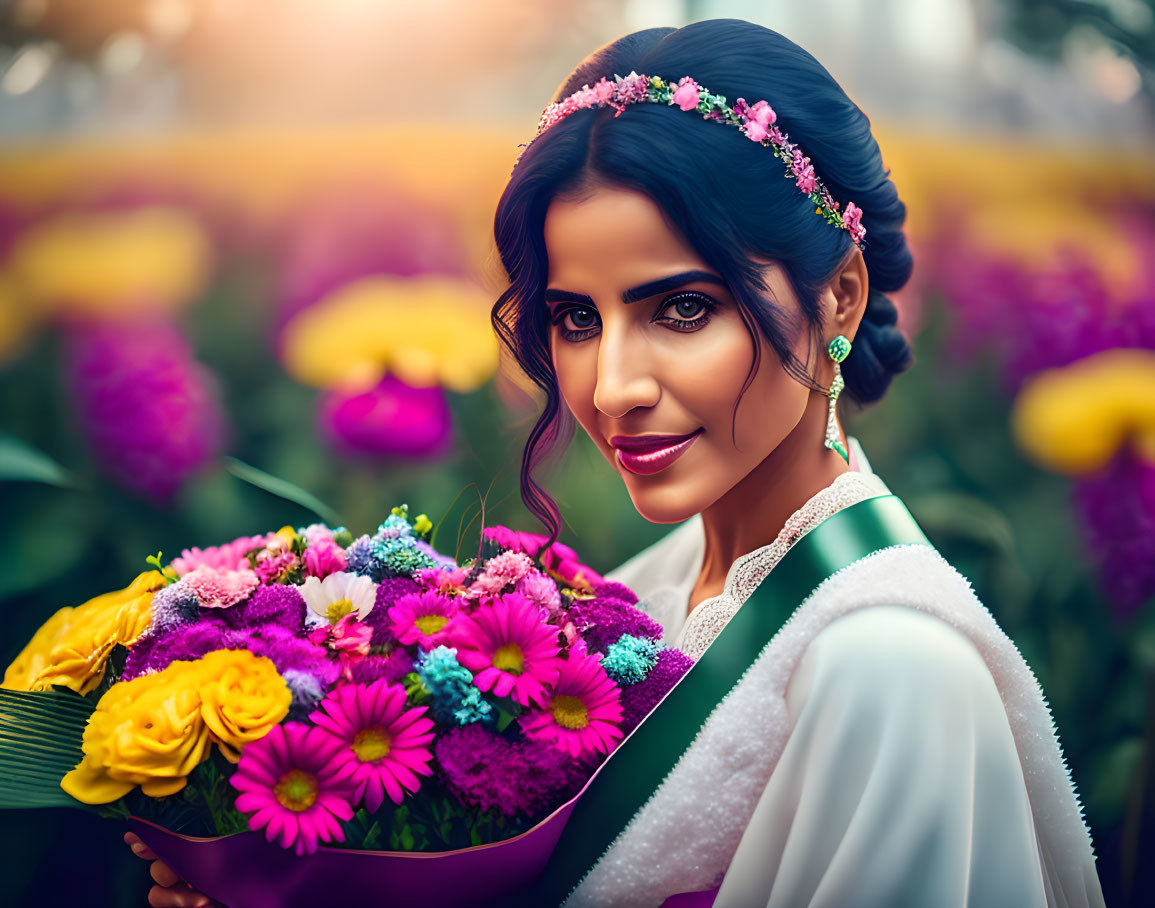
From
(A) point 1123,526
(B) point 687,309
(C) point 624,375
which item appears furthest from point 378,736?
(A) point 1123,526

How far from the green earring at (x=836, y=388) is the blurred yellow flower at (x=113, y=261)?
137cm

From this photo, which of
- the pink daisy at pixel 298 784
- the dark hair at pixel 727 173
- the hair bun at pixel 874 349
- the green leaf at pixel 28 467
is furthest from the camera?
the green leaf at pixel 28 467

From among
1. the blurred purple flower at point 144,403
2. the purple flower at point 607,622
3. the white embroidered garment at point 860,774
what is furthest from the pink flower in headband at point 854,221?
the blurred purple flower at point 144,403

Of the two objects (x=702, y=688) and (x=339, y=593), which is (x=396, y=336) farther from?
(x=702, y=688)

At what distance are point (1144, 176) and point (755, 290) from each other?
142cm

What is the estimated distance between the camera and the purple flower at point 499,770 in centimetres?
83

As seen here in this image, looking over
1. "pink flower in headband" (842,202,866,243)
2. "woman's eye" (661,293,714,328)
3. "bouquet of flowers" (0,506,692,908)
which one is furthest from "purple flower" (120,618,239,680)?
"pink flower in headband" (842,202,866,243)

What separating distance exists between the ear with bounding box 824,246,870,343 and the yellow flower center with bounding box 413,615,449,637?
569mm

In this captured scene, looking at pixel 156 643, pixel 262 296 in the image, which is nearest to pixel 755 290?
pixel 156 643

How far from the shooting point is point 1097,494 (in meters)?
1.86

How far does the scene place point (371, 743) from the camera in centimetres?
85

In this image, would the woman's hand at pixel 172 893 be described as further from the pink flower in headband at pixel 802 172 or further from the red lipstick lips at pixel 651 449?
the pink flower in headband at pixel 802 172

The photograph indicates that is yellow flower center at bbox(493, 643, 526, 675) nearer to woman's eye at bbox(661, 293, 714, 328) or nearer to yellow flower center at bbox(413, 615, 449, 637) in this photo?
yellow flower center at bbox(413, 615, 449, 637)

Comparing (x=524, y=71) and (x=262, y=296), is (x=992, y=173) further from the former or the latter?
(x=262, y=296)
